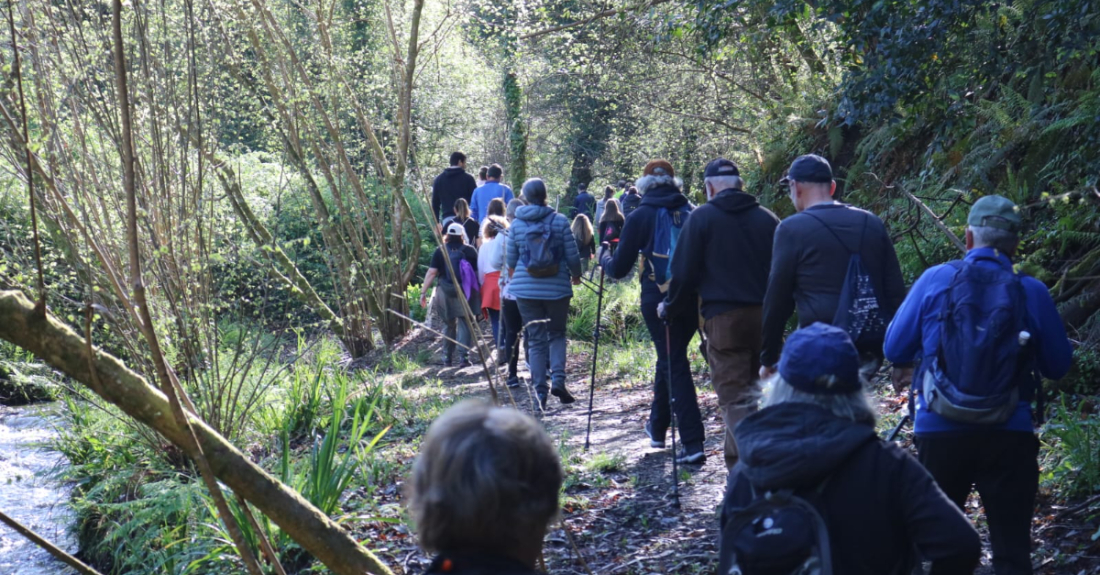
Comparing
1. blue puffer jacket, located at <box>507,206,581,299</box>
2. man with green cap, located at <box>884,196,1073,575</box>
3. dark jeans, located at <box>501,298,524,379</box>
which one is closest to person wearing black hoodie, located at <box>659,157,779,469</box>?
man with green cap, located at <box>884,196,1073,575</box>

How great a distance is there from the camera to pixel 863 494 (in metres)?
2.49

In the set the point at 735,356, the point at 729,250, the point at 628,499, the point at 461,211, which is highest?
the point at 461,211

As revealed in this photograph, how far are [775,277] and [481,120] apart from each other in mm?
24706

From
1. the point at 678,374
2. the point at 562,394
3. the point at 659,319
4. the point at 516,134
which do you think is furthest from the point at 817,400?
the point at 516,134

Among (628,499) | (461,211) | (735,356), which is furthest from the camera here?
(461,211)

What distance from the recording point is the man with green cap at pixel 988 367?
3.61 m

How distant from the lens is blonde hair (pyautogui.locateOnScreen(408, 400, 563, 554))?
1722mm

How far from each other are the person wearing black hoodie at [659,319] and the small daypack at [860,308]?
6.57 feet

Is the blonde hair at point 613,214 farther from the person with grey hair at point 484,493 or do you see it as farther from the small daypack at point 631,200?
the person with grey hair at point 484,493

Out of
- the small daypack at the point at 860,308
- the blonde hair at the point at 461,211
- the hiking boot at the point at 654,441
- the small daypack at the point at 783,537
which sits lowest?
the hiking boot at the point at 654,441

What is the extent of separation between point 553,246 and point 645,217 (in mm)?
2197

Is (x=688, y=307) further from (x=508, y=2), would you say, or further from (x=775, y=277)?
(x=508, y=2)

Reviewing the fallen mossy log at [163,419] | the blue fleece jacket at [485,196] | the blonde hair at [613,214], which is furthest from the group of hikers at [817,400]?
the blonde hair at [613,214]

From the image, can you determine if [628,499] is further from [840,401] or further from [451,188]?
[451,188]
